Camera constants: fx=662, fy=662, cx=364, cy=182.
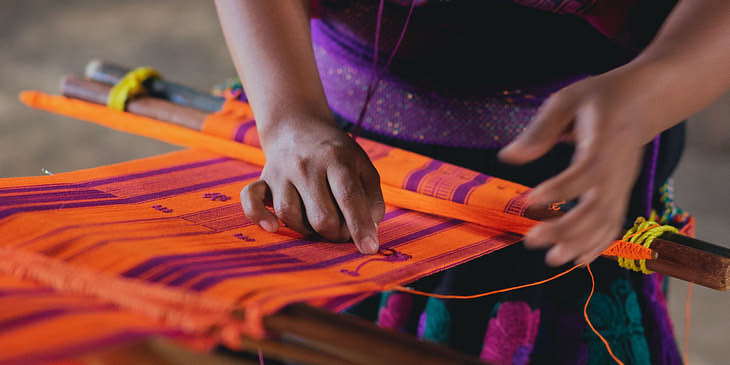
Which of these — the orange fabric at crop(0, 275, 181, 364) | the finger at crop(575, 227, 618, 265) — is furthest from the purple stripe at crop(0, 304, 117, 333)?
the finger at crop(575, 227, 618, 265)

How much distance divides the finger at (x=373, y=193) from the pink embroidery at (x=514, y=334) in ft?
0.72

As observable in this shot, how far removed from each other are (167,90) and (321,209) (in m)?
0.54

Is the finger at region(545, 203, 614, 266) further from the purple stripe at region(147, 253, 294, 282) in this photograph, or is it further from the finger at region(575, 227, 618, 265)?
the purple stripe at region(147, 253, 294, 282)

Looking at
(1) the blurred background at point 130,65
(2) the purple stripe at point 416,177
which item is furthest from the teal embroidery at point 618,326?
(1) the blurred background at point 130,65

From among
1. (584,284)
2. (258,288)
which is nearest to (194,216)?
(258,288)

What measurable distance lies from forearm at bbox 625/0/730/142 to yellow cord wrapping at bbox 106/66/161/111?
2.46 ft

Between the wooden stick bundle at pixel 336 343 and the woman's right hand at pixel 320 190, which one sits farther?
the woman's right hand at pixel 320 190

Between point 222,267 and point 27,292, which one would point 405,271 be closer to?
point 222,267

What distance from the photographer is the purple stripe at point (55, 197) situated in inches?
23.9

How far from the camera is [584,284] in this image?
2.51 feet

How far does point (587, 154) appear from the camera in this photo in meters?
0.42

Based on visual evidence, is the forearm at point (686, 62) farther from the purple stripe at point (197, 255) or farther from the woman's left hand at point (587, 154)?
the purple stripe at point (197, 255)

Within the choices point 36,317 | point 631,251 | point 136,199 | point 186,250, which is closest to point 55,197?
point 136,199

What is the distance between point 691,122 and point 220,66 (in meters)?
2.70
